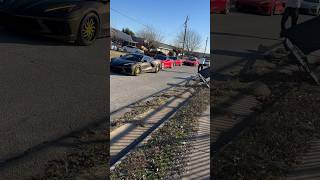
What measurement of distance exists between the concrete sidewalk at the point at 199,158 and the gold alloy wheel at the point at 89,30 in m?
1.97

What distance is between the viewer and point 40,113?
2.92 m

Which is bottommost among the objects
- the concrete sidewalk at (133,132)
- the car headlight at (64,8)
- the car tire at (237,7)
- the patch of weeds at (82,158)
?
the concrete sidewalk at (133,132)

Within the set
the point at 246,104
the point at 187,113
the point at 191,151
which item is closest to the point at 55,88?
the point at 246,104

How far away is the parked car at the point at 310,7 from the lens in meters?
3.65

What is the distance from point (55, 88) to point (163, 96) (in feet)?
23.1

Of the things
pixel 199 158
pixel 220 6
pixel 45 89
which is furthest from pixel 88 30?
pixel 199 158

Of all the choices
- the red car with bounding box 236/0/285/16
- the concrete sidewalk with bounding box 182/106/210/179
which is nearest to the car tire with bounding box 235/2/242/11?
the red car with bounding box 236/0/285/16

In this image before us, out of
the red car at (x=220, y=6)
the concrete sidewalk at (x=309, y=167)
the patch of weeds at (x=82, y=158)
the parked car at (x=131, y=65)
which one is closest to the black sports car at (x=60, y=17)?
the patch of weeds at (x=82, y=158)

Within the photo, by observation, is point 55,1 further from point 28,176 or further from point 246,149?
point 246,149

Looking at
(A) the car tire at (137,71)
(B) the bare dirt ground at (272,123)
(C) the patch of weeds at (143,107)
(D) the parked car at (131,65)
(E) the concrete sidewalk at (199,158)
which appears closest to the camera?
(B) the bare dirt ground at (272,123)

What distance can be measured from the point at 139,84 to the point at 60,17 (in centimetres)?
853

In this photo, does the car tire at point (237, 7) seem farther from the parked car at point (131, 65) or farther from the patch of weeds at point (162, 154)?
the parked car at point (131, 65)

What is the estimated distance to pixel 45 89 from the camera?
3.02 meters

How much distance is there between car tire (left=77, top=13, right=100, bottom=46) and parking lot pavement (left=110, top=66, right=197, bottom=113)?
3.64m
